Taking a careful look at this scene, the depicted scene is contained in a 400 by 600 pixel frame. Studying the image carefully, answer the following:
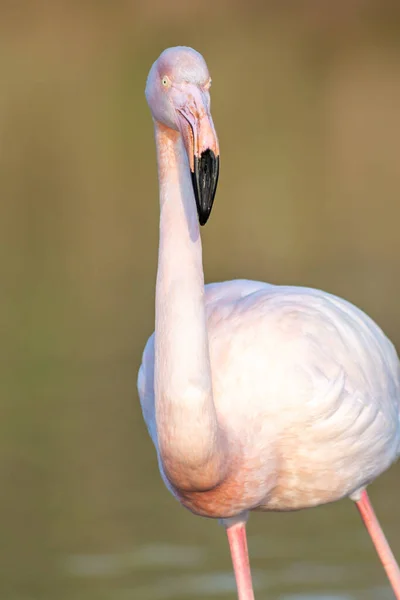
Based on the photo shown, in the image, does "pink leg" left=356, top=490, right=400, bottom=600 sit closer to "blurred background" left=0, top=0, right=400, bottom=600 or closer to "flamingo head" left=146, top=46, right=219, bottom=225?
"blurred background" left=0, top=0, right=400, bottom=600

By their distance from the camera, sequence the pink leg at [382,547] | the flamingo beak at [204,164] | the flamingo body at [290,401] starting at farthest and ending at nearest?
the pink leg at [382,547] < the flamingo body at [290,401] < the flamingo beak at [204,164]

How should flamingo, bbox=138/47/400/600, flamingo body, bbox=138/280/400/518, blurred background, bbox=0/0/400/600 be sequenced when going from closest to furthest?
1. flamingo, bbox=138/47/400/600
2. flamingo body, bbox=138/280/400/518
3. blurred background, bbox=0/0/400/600

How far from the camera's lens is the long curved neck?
4375 millimetres

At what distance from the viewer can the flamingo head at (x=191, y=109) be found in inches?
160

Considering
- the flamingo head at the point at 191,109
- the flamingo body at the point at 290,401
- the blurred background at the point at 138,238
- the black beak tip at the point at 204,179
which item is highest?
the flamingo head at the point at 191,109

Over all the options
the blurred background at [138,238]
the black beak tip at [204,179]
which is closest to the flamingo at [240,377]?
the black beak tip at [204,179]

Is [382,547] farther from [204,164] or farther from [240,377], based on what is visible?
[204,164]

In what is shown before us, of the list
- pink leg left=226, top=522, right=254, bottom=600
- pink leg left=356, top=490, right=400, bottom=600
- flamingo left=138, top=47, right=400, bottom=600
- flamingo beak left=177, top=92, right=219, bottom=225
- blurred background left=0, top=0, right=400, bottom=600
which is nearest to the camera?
Result: flamingo beak left=177, top=92, right=219, bottom=225

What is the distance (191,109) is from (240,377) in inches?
40.3

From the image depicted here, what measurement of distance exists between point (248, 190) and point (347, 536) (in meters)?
11.3

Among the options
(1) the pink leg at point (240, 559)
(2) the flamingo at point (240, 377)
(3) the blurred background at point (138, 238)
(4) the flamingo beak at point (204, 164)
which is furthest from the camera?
(3) the blurred background at point (138, 238)

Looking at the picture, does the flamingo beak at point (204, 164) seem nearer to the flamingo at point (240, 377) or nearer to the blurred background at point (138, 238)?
the flamingo at point (240, 377)

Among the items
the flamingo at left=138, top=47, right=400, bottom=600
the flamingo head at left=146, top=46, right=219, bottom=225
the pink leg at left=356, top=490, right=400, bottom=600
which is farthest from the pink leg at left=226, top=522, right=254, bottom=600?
the flamingo head at left=146, top=46, right=219, bottom=225

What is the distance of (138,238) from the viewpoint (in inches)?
611
